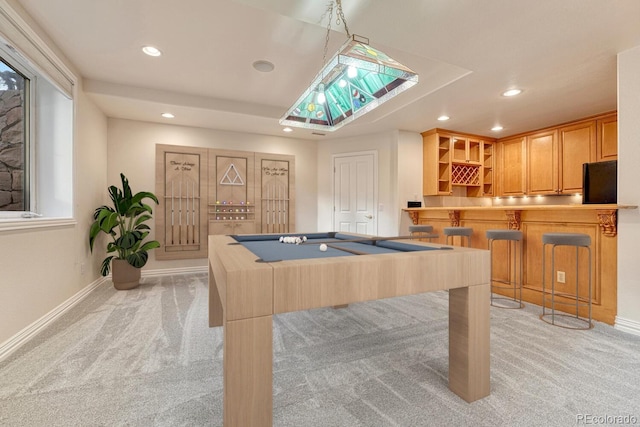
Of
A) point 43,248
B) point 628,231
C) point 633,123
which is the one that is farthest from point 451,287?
point 43,248

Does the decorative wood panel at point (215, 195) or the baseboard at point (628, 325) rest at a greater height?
the decorative wood panel at point (215, 195)

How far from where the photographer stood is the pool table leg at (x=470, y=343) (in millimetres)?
1418

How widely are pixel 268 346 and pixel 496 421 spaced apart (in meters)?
1.14

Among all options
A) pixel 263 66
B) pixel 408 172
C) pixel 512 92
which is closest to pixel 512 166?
pixel 408 172

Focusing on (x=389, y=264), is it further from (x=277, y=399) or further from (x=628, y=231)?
(x=628, y=231)

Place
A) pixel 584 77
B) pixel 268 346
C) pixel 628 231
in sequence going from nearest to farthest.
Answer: pixel 268 346 → pixel 628 231 → pixel 584 77

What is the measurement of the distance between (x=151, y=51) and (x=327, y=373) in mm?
3187

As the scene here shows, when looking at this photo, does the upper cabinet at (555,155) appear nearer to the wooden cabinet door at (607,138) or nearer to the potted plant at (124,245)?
the wooden cabinet door at (607,138)

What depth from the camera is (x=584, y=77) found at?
2871mm

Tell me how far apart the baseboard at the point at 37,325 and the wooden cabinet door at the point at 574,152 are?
6.79 meters

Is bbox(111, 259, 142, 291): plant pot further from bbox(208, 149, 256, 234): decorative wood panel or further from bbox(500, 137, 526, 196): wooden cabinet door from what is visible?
bbox(500, 137, 526, 196): wooden cabinet door

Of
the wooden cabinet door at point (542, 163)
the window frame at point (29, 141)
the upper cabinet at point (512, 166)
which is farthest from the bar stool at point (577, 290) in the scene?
the window frame at point (29, 141)

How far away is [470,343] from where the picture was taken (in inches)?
55.9

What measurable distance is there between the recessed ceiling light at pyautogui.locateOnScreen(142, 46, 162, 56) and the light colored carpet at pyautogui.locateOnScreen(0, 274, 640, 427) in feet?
8.29
